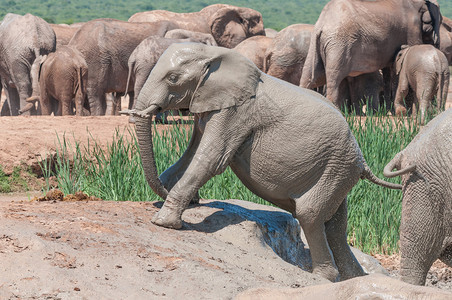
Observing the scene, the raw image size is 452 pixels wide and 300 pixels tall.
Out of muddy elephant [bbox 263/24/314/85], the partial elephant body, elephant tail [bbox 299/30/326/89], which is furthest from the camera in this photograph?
the partial elephant body

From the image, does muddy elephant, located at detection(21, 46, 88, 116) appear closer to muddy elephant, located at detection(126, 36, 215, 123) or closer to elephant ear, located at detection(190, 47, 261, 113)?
muddy elephant, located at detection(126, 36, 215, 123)

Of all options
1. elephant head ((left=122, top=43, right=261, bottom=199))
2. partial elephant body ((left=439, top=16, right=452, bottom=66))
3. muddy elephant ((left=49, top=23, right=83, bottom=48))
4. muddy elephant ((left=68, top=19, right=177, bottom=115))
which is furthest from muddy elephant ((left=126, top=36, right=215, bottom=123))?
elephant head ((left=122, top=43, right=261, bottom=199))

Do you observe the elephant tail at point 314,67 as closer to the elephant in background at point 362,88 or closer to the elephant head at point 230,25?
the elephant in background at point 362,88

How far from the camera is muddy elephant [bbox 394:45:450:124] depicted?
31.9ft

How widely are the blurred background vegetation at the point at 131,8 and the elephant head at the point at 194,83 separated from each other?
45.7m

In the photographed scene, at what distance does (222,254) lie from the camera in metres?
3.87

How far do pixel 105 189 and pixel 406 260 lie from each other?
2.33 metres

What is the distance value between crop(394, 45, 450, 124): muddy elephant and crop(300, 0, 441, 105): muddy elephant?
24.7 inches

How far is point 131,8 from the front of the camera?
197 feet

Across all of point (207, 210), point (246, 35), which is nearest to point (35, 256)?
point (207, 210)

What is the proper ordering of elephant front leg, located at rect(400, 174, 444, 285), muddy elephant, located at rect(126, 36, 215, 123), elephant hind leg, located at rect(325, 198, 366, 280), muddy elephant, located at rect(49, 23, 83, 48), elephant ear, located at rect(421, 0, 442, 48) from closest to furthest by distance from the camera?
1. elephant front leg, located at rect(400, 174, 444, 285)
2. elephant hind leg, located at rect(325, 198, 366, 280)
3. elephant ear, located at rect(421, 0, 442, 48)
4. muddy elephant, located at rect(126, 36, 215, 123)
5. muddy elephant, located at rect(49, 23, 83, 48)

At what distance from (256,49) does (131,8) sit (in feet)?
157

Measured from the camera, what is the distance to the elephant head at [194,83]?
4.12 meters

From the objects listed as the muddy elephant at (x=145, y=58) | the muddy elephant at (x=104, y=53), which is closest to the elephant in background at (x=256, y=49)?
the muddy elephant at (x=104, y=53)
